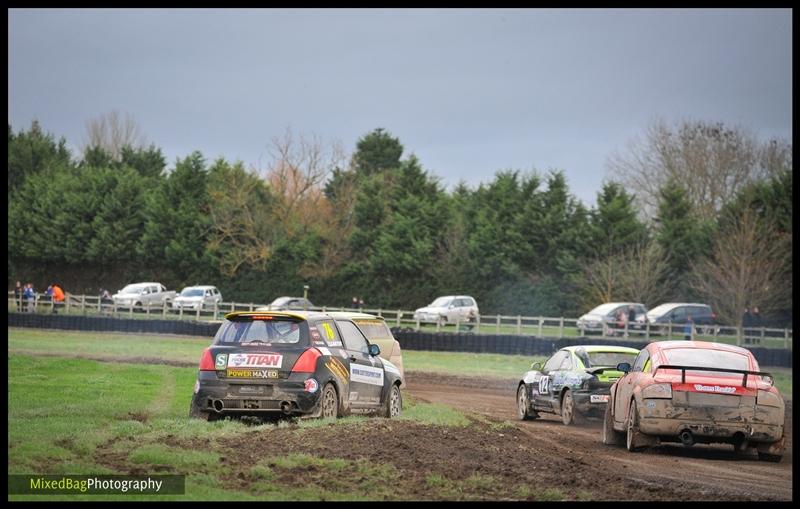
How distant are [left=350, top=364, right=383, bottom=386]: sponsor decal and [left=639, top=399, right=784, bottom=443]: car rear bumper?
4234mm

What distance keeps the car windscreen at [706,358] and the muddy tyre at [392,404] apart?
4.24m

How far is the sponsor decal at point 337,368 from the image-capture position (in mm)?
16844

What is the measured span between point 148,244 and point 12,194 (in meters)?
19.1

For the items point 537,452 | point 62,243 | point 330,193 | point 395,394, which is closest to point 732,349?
point 537,452

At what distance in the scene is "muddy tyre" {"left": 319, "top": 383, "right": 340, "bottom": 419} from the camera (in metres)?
16.6

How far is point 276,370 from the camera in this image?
16.4 metres

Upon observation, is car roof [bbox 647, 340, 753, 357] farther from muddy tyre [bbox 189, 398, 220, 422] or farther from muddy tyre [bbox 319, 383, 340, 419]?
muddy tyre [bbox 189, 398, 220, 422]

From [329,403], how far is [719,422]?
4.98 metres

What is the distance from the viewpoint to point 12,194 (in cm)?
9256

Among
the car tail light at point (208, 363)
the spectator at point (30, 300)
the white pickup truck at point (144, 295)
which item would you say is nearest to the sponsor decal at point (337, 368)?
the car tail light at point (208, 363)

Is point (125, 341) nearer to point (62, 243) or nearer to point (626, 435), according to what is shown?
point (626, 435)

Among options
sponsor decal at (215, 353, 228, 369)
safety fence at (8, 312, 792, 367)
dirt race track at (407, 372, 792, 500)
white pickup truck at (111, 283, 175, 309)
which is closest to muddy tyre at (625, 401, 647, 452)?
dirt race track at (407, 372, 792, 500)

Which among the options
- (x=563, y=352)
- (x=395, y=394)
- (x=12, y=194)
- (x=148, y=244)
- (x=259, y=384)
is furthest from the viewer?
(x=12, y=194)

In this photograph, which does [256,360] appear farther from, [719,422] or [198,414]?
[719,422]
